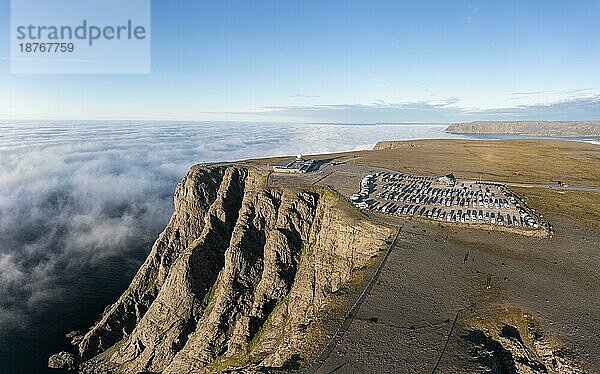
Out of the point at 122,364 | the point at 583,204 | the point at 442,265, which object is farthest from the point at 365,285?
the point at 583,204

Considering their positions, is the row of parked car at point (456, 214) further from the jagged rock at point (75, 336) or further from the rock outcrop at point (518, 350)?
the jagged rock at point (75, 336)

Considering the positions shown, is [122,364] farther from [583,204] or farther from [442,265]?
[583,204]

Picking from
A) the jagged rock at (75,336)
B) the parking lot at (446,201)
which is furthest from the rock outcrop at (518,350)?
the jagged rock at (75,336)

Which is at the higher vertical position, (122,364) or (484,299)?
(484,299)

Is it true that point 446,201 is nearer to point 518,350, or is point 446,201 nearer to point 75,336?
point 518,350

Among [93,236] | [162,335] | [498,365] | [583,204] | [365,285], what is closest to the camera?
[498,365]

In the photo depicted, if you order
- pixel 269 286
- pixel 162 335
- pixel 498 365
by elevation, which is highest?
pixel 498 365

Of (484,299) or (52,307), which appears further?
(52,307)
